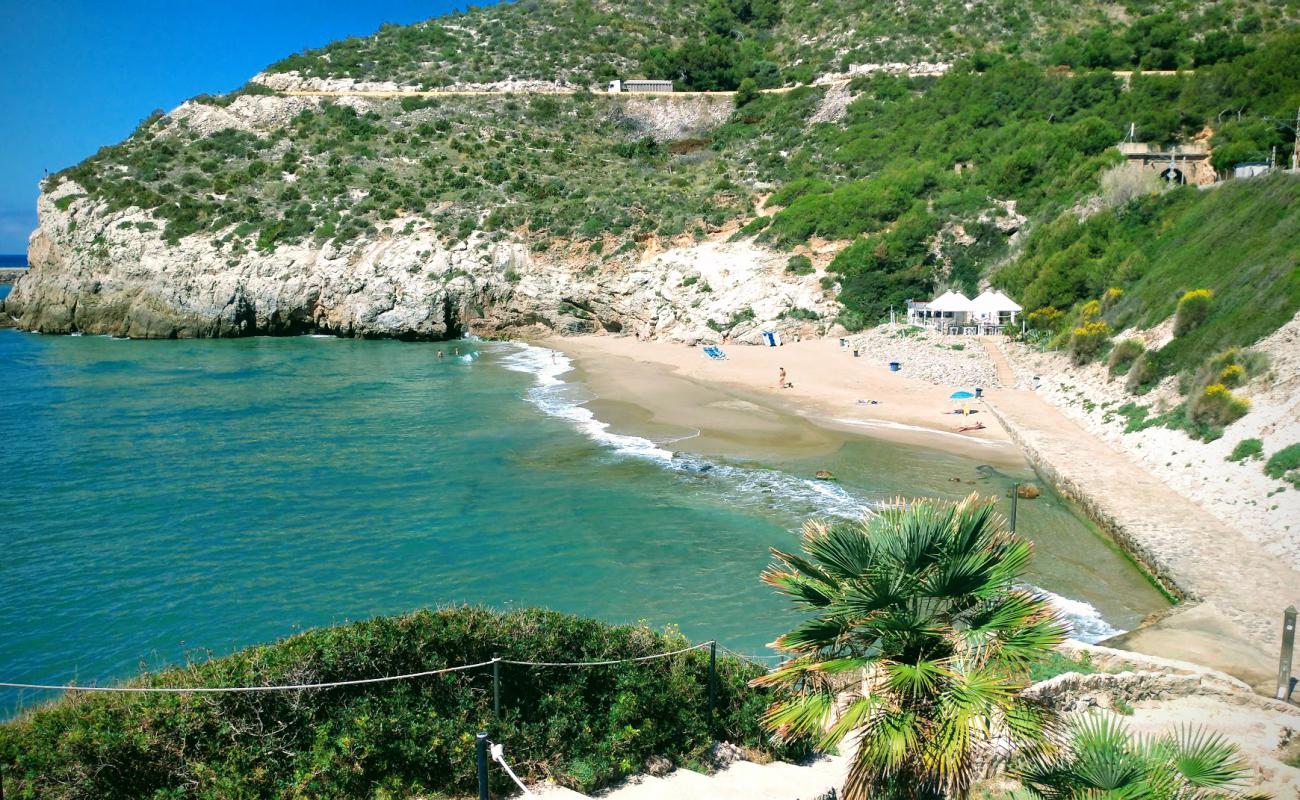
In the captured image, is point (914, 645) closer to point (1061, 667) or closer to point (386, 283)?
point (1061, 667)

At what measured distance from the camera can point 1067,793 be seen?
4.94 m

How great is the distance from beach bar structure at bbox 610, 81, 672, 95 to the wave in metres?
53.6

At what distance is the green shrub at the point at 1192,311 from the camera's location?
22.6m

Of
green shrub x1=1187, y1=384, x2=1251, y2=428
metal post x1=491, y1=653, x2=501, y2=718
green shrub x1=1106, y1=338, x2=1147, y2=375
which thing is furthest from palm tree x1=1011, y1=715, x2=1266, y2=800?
green shrub x1=1106, y1=338, x2=1147, y2=375

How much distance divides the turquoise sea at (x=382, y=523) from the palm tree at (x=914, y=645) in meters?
6.59

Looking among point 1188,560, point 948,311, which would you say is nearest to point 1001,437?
point 1188,560

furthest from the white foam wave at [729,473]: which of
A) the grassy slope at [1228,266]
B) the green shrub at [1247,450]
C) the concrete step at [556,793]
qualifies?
the concrete step at [556,793]

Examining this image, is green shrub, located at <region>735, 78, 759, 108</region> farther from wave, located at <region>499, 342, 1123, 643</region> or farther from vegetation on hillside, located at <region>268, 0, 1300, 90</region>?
wave, located at <region>499, 342, 1123, 643</region>

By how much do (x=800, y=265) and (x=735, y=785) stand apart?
135ft

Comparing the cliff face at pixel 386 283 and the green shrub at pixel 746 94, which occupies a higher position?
the green shrub at pixel 746 94

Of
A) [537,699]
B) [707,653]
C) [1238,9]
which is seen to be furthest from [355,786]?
[1238,9]

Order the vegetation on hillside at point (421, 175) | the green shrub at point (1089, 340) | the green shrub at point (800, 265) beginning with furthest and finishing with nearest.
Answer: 1. the vegetation on hillside at point (421, 175)
2. the green shrub at point (800, 265)
3. the green shrub at point (1089, 340)

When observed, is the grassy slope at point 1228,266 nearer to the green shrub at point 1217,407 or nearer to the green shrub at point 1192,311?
the green shrub at point 1192,311

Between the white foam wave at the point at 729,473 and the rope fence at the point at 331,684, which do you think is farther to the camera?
the white foam wave at the point at 729,473
